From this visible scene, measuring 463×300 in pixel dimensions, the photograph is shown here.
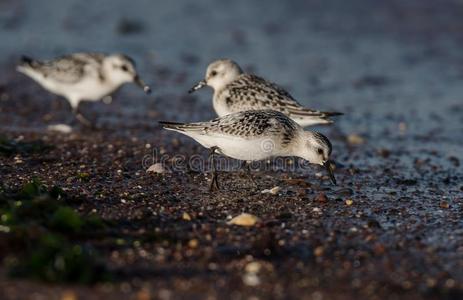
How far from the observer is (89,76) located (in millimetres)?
10711

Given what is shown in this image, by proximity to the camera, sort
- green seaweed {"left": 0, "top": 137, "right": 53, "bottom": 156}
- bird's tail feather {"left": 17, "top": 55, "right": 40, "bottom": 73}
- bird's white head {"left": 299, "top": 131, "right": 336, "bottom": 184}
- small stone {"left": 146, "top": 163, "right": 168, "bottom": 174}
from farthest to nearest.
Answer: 1. bird's tail feather {"left": 17, "top": 55, "right": 40, "bottom": 73}
2. green seaweed {"left": 0, "top": 137, "right": 53, "bottom": 156}
3. small stone {"left": 146, "top": 163, "right": 168, "bottom": 174}
4. bird's white head {"left": 299, "top": 131, "right": 336, "bottom": 184}

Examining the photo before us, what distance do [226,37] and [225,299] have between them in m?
11.5

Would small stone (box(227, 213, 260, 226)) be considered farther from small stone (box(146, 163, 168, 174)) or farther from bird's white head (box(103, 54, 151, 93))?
bird's white head (box(103, 54, 151, 93))

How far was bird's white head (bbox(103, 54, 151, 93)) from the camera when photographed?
34.8 ft

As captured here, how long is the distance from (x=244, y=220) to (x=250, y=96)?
2632 millimetres

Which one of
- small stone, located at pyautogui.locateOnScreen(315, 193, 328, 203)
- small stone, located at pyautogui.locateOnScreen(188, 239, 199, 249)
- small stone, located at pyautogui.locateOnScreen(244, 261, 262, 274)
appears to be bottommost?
small stone, located at pyautogui.locateOnScreen(244, 261, 262, 274)

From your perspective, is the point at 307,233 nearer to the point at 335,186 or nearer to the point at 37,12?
the point at 335,186

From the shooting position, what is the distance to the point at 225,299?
474 cm

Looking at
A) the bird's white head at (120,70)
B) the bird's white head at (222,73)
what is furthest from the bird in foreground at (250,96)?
the bird's white head at (120,70)

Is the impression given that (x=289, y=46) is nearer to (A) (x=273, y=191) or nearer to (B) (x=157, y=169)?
(B) (x=157, y=169)

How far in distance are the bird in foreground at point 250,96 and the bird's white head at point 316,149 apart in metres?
0.63

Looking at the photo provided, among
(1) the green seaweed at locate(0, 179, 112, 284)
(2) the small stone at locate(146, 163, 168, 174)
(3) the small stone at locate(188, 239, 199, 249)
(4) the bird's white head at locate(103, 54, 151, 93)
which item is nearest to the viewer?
(1) the green seaweed at locate(0, 179, 112, 284)

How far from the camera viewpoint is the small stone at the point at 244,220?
6.36 meters

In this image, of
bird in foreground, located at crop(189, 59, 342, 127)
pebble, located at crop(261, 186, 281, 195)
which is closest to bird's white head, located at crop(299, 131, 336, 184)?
pebble, located at crop(261, 186, 281, 195)
